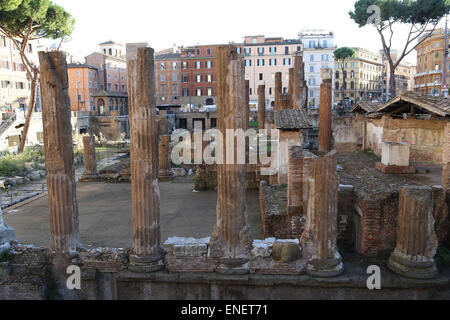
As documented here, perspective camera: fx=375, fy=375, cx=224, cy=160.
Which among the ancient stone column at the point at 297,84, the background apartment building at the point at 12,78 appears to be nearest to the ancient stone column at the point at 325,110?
the ancient stone column at the point at 297,84

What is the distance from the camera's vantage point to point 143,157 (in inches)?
253

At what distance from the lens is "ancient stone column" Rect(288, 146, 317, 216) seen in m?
8.39

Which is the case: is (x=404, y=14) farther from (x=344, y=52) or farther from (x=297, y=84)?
(x=344, y=52)

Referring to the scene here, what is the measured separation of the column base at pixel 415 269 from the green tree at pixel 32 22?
21.6 meters

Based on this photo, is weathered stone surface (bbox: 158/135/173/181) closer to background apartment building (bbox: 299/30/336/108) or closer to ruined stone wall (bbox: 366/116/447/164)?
ruined stone wall (bbox: 366/116/447/164)

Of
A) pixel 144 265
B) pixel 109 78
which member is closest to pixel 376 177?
pixel 144 265

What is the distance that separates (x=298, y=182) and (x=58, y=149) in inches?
199

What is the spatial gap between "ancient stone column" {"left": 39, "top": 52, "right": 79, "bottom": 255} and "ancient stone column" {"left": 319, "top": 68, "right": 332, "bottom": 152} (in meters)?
8.24

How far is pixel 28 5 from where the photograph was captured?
21.5 metres

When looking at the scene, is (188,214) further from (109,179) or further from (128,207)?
(109,179)

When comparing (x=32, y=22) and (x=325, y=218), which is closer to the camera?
(x=325, y=218)

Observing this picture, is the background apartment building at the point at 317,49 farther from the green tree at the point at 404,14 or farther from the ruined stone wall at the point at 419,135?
the ruined stone wall at the point at 419,135
